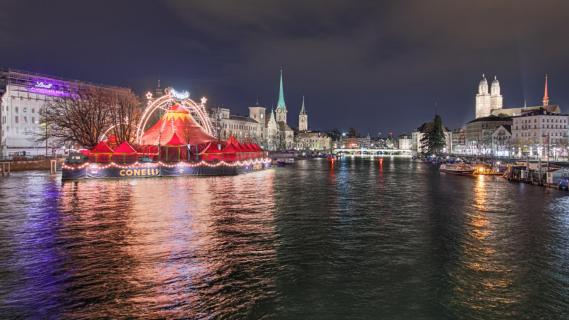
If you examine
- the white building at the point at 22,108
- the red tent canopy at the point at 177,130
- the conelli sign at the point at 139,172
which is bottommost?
the conelli sign at the point at 139,172

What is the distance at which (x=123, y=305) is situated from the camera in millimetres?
9625

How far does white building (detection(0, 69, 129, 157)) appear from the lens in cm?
9269

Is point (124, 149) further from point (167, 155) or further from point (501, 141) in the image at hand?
point (501, 141)

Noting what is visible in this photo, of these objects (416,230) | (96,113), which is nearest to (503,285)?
(416,230)

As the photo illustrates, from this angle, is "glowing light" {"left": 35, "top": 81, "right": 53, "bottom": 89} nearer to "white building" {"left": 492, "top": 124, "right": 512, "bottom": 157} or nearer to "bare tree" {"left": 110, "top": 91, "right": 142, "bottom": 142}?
"bare tree" {"left": 110, "top": 91, "right": 142, "bottom": 142}

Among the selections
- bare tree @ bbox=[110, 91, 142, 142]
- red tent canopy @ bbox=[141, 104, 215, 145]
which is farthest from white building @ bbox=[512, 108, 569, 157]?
bare tree @ bbox=[110, 91, 142, 142]

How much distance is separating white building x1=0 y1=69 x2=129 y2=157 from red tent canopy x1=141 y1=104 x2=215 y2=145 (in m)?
49.5

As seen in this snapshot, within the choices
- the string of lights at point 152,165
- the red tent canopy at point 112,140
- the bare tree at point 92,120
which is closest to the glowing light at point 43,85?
the bare tree at point 92,120

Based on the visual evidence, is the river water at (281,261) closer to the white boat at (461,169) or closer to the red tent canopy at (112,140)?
the red tent canopy at (112,140)

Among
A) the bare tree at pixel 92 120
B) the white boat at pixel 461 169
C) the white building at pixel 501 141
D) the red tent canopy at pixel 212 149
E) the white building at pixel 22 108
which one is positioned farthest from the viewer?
the white building at pixel 501 141

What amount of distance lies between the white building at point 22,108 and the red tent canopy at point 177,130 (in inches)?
1950

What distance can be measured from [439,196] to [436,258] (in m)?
19.0

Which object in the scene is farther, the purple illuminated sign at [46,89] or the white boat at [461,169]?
the purple illuminated sign at [46,89]

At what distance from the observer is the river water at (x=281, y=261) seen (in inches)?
381
